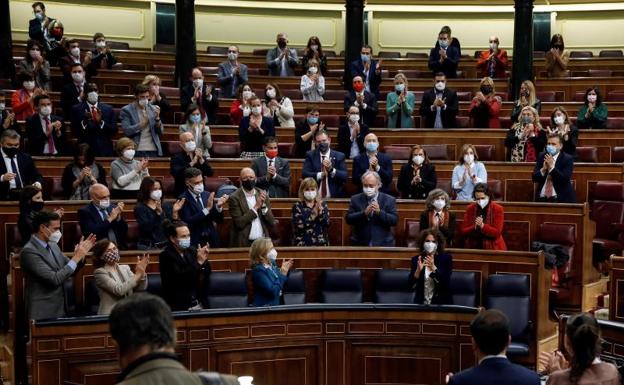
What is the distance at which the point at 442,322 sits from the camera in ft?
23.1

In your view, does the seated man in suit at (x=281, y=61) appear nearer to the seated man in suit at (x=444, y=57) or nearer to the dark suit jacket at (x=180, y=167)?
the seated man in suit at (x=444, y=57)

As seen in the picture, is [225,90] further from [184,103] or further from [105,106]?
[105,106]

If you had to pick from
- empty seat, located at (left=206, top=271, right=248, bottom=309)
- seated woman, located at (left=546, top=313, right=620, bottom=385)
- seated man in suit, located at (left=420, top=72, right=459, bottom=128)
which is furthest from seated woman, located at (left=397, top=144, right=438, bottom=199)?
seated woman, located at (left=546, top=313, right=620, bottom=385)

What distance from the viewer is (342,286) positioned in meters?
8.10

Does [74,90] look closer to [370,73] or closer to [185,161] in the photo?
[185,161]

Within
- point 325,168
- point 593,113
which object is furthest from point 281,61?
point 325,168

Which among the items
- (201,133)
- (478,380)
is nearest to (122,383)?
(478,380)

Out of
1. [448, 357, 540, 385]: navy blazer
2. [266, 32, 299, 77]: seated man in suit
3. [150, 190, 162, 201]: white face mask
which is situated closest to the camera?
[448, 357, 540, 385]: navy blazer

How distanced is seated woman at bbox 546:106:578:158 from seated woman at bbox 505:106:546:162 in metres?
0.12

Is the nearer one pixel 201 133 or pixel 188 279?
pixel 188 279

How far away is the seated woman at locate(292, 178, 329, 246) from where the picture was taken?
329 inches

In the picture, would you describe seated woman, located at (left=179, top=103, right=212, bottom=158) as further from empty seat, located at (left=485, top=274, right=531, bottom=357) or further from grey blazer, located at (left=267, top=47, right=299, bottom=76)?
grey blazer, located at (left=267, top=47, right=299, bottom=76)

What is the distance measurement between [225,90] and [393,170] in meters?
2.85

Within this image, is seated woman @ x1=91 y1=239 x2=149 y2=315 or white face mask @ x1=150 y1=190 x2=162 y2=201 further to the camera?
white face mask @ x1=150 y1=190 x2=162 y2=201
